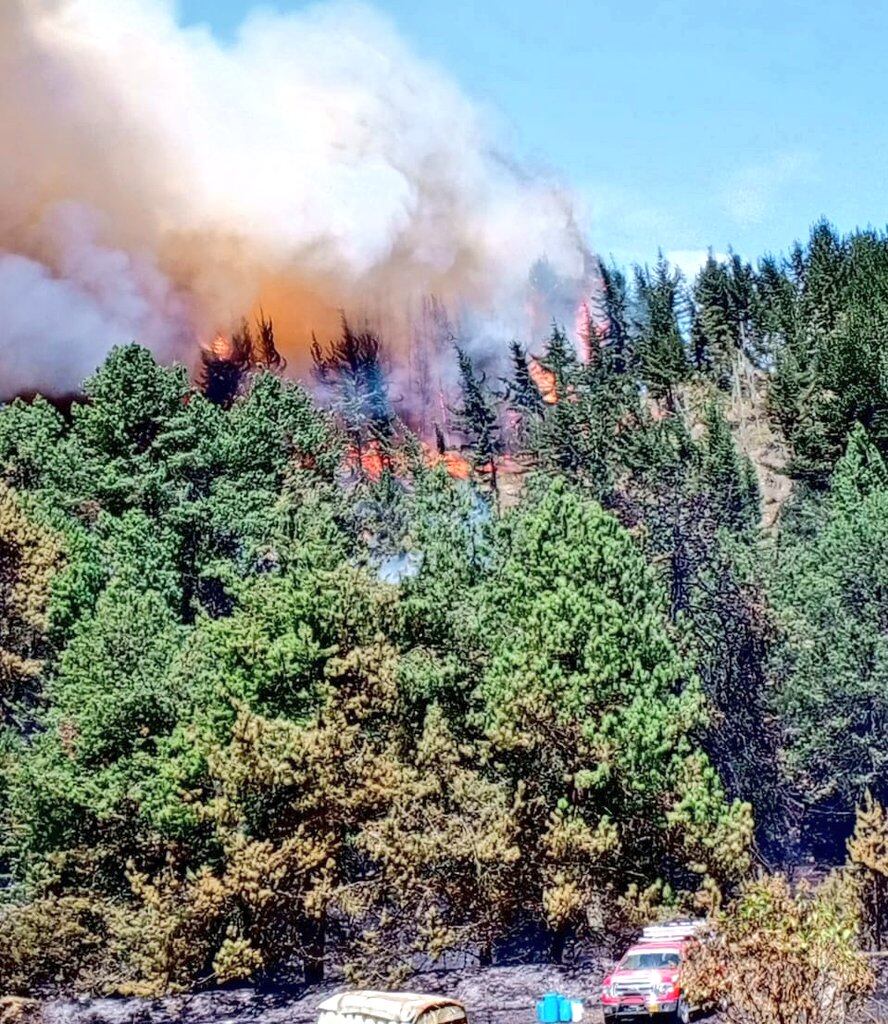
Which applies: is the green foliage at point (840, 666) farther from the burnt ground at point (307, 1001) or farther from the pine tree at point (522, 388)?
the pine tree at point (522, 388)

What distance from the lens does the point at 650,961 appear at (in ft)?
84.8

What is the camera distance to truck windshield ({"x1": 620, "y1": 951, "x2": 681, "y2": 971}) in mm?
25578

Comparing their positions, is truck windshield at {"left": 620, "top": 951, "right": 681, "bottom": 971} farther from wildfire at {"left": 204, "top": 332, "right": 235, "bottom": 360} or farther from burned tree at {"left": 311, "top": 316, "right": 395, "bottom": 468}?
wildfire at {"left": 204, "top": 332, "right": 235, "bottom": 360}

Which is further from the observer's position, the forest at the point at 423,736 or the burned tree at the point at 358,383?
the burned tree at the point at 358,383

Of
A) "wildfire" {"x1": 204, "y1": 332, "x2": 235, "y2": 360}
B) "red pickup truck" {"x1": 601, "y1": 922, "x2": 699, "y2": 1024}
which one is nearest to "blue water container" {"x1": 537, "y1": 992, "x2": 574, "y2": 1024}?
"red pickup truck" {"x1": 601, "y1": 922, "x2": 699, "y2": 1024}

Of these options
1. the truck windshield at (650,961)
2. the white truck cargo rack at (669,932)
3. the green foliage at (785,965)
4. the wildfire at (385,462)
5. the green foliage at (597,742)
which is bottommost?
the truck windshield at (650,961)

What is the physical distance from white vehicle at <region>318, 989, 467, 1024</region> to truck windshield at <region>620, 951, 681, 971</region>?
18.8 feet

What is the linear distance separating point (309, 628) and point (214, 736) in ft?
15.0

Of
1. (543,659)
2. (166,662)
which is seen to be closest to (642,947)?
(543,659)

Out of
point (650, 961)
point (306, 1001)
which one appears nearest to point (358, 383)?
point (306, 1001)

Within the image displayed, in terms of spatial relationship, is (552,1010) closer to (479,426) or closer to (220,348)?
(479,426)

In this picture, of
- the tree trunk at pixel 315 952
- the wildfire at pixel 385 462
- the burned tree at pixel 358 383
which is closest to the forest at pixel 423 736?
the tree trunk at pixel 315 952

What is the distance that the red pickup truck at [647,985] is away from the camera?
24.8m

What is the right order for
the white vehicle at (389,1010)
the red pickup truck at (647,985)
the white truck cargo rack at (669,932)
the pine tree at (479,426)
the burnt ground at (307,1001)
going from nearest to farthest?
the white vehicle at (389,1010) < the red pickup truck at (647,985) < the white truck cargo rack at (669,932) < the burnt ground at (307,1001) < the pine tree at (479,426)
